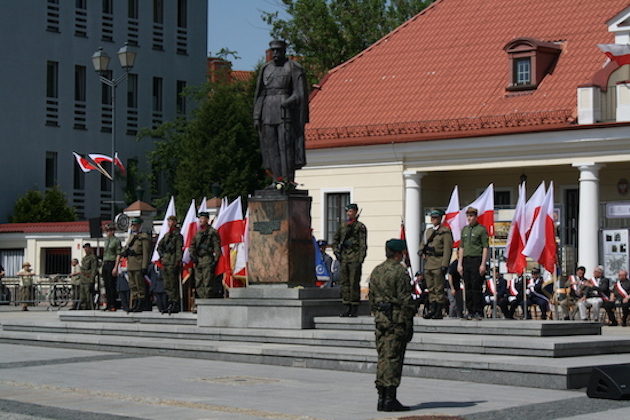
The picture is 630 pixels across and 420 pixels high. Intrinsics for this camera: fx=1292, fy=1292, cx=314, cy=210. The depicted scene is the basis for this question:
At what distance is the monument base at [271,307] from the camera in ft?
66.0

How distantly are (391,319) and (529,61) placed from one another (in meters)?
22.6

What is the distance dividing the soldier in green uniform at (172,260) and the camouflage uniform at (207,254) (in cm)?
96

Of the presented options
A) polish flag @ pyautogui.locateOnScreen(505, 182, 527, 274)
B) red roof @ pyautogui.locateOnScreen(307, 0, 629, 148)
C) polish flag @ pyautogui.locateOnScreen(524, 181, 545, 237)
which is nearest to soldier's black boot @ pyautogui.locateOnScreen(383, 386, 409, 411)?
polish flag @ pyautogui.locateOnScreen(505, 182, 527, 274)

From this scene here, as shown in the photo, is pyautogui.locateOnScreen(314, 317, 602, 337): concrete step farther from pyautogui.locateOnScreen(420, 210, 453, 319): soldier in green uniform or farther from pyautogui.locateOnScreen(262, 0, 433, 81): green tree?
pyautogui.locateOnScreen(262, 0, 433, 81): green tree

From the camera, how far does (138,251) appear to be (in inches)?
970

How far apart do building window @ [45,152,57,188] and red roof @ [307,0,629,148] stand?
69.6ft

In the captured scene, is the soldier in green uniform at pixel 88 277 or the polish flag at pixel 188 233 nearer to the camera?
the polish flag at pixel 188 233

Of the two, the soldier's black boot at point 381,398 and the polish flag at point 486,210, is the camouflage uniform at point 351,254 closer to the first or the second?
the polish flag at point 486,210

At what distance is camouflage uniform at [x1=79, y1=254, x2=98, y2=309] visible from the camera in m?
29.1

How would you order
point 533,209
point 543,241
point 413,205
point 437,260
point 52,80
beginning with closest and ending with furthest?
point 437,260, point 543,241, point 533,209, point 413,205, point 52,80

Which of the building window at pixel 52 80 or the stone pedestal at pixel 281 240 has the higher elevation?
the building window at pixel 52 80

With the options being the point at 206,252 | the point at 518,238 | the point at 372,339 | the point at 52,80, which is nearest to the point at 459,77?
the point at 518,238

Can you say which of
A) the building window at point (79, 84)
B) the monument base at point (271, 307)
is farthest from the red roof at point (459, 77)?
A: the building window at point (79, 84)

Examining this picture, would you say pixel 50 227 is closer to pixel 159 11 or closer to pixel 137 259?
pixel 159 11
